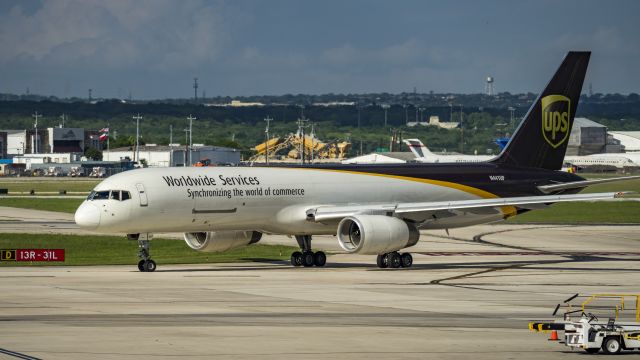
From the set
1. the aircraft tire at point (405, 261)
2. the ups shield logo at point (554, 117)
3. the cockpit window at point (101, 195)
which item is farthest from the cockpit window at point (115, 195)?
the ups shield logo at point (554, 117)

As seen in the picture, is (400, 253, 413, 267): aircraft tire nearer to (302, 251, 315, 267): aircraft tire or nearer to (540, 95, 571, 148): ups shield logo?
(302, 251, 315, 267): aircraft tire

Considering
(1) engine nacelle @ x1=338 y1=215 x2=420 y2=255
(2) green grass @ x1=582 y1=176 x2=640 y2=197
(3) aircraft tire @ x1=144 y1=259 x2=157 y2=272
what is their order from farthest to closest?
(2) green grass @ x1=582 y1=176 x2=640 y2=197 < (1) engine nacelle @ x1=338 y1=215 x2=420 y2=255 < (3) aircraft tire @ x1=144 y1=259 x2=157 y2=272

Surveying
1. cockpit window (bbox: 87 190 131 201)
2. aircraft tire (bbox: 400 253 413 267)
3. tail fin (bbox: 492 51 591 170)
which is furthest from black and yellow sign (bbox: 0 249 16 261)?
tail fin (bbox: 492 51 591 170)

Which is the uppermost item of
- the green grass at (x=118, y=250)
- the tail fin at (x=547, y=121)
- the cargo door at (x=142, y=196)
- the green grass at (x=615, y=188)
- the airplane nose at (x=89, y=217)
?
the tail fin at (x=547, y=121)

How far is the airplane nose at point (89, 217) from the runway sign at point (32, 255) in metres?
9.18

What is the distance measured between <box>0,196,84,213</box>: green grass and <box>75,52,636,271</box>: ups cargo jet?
55.2 meters

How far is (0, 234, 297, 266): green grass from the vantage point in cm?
5675

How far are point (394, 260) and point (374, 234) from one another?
2.71m

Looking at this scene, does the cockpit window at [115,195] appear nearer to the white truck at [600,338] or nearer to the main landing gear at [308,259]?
the main landing gear at [308,259]

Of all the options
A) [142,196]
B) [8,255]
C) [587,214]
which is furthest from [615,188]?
[142,196]

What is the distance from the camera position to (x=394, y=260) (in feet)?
172

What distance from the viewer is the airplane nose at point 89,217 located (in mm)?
48031

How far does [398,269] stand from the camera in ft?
170

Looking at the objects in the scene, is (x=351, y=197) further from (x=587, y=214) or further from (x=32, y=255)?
(x=587, y=214)
